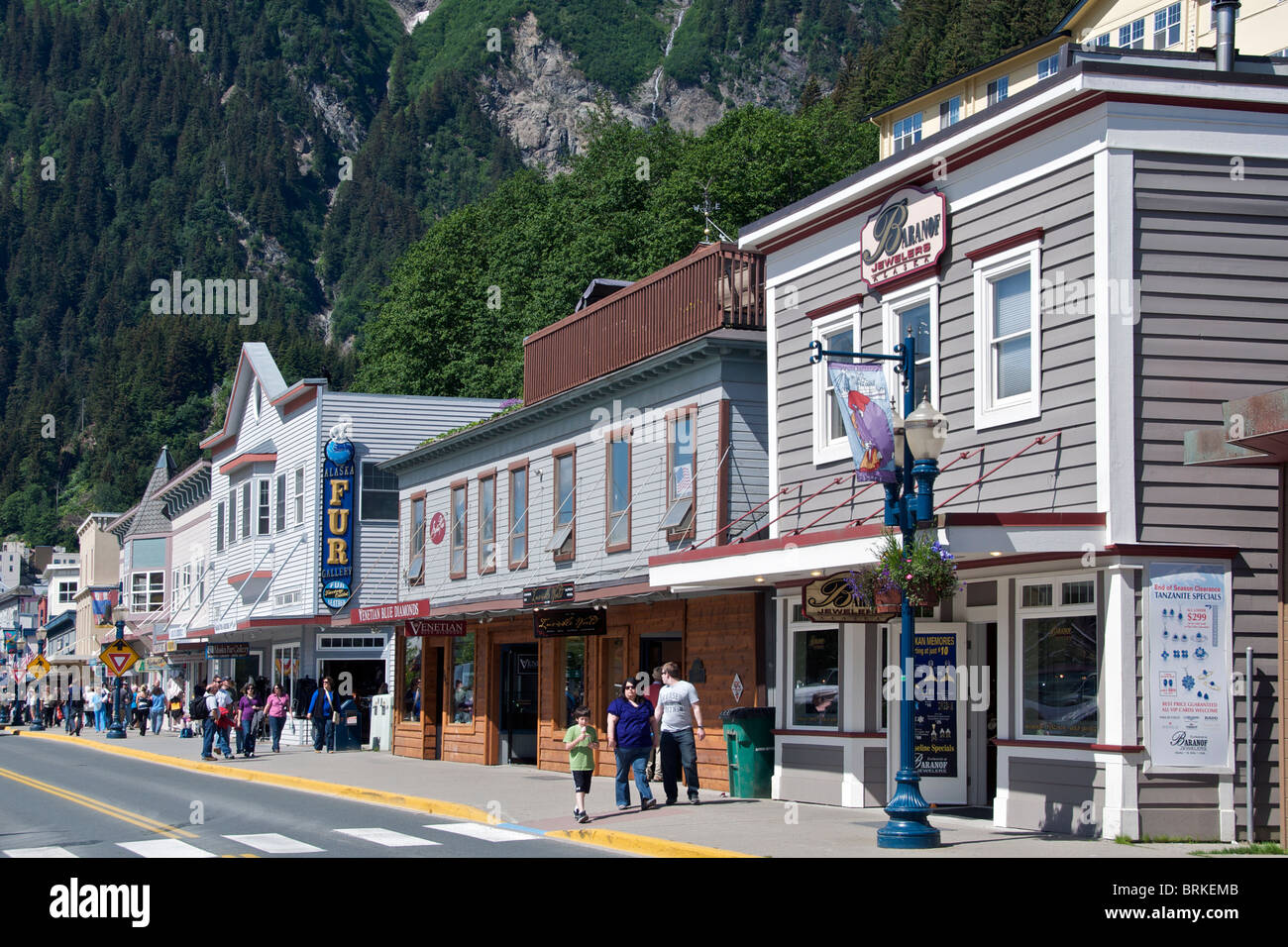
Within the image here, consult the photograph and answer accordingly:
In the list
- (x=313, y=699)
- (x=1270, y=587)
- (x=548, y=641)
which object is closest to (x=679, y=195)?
(x=313, y=699)

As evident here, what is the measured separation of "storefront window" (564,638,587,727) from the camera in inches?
1058

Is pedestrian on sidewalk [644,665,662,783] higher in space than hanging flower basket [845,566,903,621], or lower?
lower

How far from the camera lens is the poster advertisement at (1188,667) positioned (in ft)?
47.9

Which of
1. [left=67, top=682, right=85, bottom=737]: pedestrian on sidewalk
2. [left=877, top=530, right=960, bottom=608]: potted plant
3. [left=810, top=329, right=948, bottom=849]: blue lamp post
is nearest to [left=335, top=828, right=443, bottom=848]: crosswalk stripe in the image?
[left=810, top=329, right=948, bottom=849]: blue lamp post

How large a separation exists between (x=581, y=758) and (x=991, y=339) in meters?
6.86

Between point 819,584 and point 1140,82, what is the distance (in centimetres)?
691

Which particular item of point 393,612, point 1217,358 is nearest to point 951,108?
point 393,612

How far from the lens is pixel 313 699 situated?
36312mm

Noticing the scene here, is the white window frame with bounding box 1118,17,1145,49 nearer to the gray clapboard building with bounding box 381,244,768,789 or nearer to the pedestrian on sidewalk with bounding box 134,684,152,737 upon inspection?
the gray clapboard building with bounding box 381,244,768,789

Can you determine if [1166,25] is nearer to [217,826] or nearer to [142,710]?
[217,826]

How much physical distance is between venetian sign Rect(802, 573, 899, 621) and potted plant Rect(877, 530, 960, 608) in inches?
117

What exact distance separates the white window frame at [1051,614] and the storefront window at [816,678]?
3.38 meters

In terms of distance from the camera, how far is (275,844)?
15797mm
